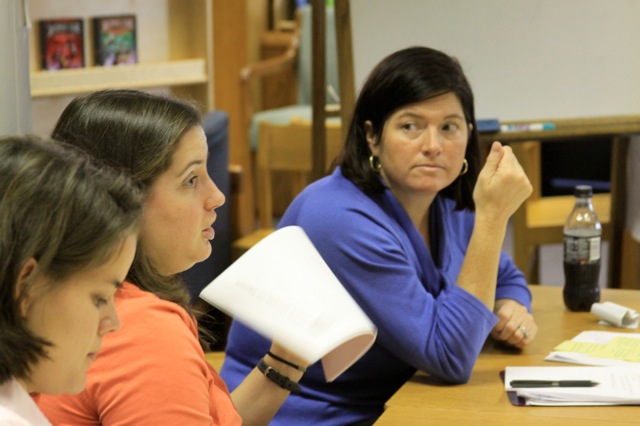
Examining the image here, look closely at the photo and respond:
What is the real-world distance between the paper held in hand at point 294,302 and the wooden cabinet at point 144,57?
2.47 meters

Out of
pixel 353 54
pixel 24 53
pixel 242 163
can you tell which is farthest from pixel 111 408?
pixel 242 163

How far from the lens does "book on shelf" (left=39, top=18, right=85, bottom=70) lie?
148 inches

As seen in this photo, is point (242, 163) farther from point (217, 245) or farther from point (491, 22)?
point (491, 22)

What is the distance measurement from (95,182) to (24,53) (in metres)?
0.85

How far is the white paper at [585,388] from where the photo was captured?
5.67 feet

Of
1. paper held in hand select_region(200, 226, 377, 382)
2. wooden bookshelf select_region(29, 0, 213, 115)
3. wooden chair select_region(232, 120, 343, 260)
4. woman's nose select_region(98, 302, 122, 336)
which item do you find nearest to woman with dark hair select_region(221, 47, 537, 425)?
paper held in hand select_region(200, 226, 377, 382)

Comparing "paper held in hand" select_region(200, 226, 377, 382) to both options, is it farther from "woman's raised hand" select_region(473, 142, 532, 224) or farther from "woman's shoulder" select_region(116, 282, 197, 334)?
"woman's raised hand" select_region(473, 142, 532, 224)

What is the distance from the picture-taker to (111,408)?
1.30 m

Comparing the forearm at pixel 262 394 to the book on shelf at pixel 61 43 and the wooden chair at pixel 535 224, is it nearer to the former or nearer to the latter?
the wooden chair at pixel 535 224

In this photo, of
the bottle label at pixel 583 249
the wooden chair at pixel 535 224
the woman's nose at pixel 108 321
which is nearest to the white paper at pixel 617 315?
the bottle label at pixel 583 249

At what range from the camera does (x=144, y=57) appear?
4.24 m

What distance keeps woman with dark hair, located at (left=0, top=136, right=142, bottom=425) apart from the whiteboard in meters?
2.13

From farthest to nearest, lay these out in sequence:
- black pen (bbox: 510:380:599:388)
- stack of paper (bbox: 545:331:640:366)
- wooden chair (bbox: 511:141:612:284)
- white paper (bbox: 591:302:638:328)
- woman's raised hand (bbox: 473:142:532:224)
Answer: wooden chair (bbox: 511:141:612:284)
white paper (bbox: 591:302:638:328)
woman's raised hand (bbox: 473:142:532:224)
stack of paper (bbox: 545:331:640:366)
black pen (bbox: 510:380:599:388)

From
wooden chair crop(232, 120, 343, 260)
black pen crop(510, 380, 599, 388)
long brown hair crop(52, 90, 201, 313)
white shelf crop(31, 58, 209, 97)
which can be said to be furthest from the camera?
wooden chair crop(232, 120, 343, 260)
